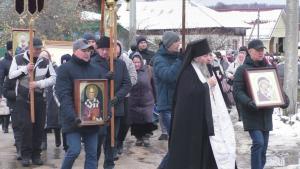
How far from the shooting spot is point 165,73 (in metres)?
8.95

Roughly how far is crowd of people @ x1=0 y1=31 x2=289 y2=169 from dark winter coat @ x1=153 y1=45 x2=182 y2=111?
0.01 meters

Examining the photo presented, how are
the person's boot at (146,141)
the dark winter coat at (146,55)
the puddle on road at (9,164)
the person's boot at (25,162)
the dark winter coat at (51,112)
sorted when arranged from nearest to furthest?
the person's boot at (25,162), the puddle on road at (9,164), the dark winter coat at (51,112), the person's boot at (146,141), the dark winter coat at (146,55)

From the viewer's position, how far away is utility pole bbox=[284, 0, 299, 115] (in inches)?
603

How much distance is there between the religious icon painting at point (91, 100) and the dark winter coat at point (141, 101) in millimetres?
3315

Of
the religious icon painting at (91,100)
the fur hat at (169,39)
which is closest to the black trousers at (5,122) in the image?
the fur hat at (169,39)

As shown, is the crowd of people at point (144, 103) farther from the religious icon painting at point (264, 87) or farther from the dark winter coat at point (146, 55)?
the dark winter coat at point (146, 55)

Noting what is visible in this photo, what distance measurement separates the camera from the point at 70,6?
26.1 meters

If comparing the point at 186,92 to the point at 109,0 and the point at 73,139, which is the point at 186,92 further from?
the point at 109,0

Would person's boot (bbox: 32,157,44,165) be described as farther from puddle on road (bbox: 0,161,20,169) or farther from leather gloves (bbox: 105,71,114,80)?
leather gloves (bbox: 105,71,114,80)

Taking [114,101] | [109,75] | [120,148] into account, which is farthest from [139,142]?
[109,75]

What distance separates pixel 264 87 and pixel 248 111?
15.7 inches

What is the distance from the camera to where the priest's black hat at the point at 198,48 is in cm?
691

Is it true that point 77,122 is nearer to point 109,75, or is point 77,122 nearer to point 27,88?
point 109,75

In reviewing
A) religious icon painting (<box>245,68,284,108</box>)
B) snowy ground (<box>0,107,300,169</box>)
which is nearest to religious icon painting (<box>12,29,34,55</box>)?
snowy ground (<box>0,107,300,169</box>)
